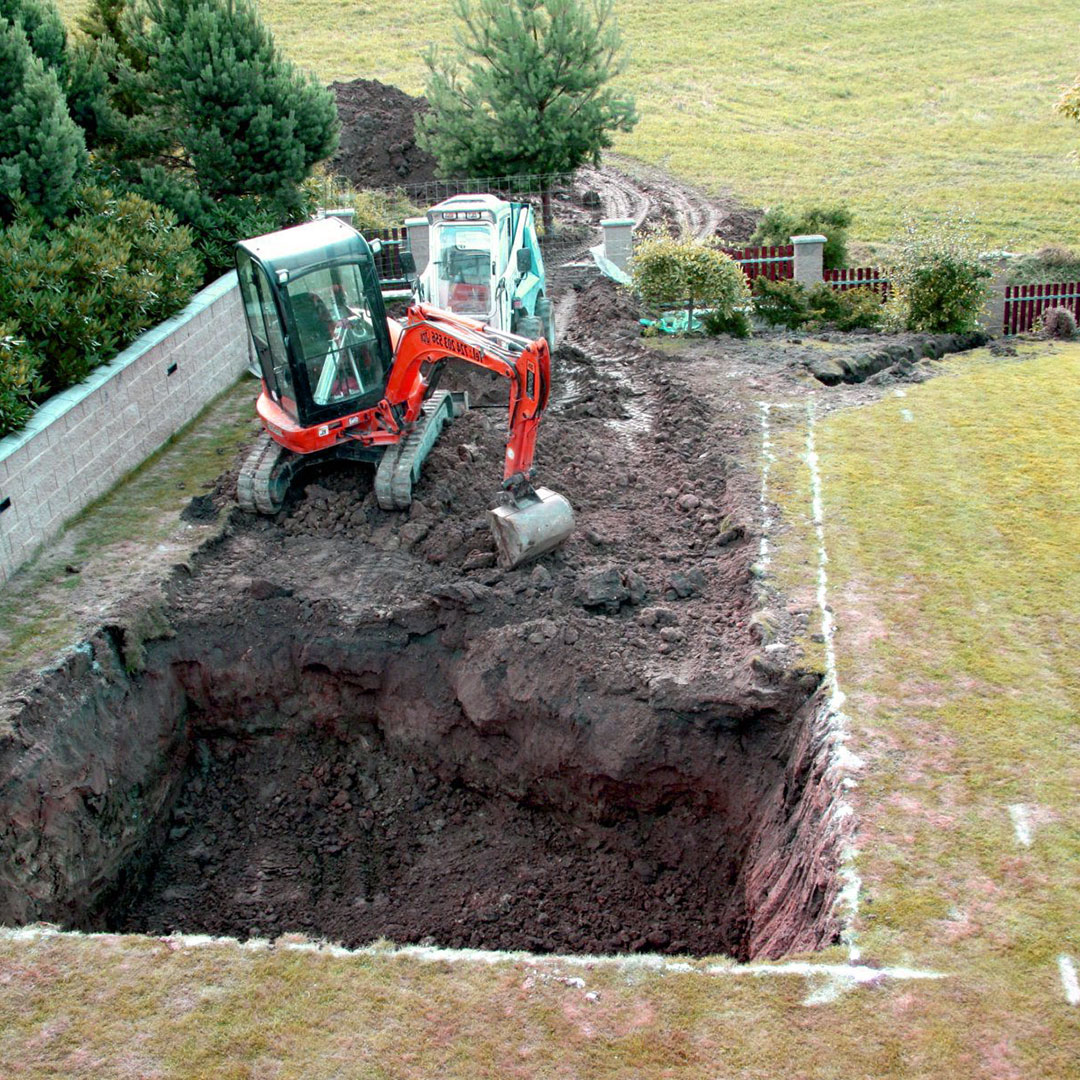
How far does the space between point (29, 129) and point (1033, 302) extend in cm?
1664

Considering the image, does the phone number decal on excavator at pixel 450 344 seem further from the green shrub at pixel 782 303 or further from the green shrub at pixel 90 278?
the green shrub at pixel 782 303

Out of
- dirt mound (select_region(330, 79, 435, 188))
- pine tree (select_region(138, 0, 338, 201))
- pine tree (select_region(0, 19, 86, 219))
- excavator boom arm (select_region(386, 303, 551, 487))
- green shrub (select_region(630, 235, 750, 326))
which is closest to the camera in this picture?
excavator boom arm (select_region(386, 303, 551, 487))

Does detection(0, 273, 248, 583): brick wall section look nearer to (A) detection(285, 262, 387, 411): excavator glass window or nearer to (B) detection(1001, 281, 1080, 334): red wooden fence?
(A) detection(285, 262, 387, 411): excavator glass window

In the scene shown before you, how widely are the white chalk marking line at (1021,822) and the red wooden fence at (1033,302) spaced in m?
14.3

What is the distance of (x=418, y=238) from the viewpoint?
2289cm

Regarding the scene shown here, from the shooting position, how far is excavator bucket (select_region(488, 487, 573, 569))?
11.4m

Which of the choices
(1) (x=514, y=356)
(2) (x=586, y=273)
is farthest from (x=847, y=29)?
(1) (x=514, y=356)

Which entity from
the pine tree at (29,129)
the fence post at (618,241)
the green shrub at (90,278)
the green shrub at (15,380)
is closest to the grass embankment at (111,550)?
the green shrub at (15,380)

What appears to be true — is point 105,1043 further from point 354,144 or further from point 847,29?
point 847,29

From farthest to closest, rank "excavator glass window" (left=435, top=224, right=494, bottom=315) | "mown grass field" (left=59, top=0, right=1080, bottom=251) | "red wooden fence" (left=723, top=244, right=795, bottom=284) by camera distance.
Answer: "mown grass field" (left=59, top=0, right=1080, bottom=251)
"red wooden fence" (left=723, top=244, right=795, bottom=284)
"excavator glass window" (left=435, top=224, right=494, bottom=315)

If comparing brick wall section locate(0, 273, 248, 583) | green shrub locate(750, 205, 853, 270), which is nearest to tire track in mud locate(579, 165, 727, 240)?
green shrub locate(750, 205, 853, 270)

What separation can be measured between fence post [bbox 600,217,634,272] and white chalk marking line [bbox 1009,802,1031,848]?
1613 centimetres

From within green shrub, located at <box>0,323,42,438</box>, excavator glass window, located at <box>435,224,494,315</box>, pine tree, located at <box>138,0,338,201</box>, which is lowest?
excavator glass window, located at <box>435,224,494,315</box>

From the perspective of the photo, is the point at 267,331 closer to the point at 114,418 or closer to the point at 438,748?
the point at 114,418
